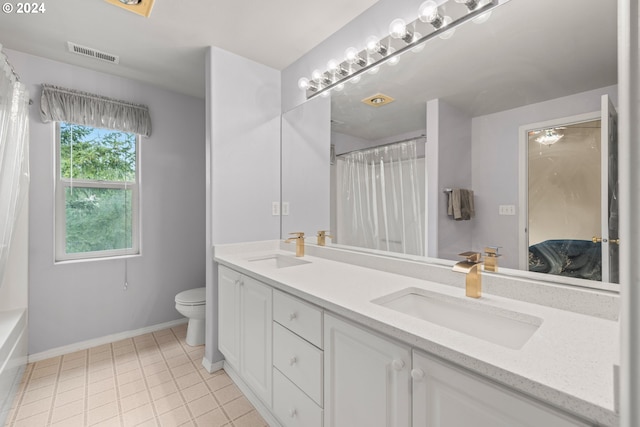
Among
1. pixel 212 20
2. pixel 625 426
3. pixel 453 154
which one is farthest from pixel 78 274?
pixel 625 426

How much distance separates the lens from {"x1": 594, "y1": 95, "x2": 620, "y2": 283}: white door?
0.89 meters

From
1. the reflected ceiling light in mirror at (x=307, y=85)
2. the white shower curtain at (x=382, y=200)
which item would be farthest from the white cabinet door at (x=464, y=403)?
the reflected ceiling light in mirror at (x=307, y=85)

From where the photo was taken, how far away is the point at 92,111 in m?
2.40

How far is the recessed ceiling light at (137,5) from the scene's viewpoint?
163 cm

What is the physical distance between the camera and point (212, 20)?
5.95ft

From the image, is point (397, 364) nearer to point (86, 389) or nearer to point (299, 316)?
point (299, 316)

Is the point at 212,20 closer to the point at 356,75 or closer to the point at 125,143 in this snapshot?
the point at 356,75

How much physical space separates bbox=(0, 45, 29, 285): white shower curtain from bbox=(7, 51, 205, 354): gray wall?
1.15 ft

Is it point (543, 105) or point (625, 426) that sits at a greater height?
point (543, 105)

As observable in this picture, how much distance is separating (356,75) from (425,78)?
1.60 feet

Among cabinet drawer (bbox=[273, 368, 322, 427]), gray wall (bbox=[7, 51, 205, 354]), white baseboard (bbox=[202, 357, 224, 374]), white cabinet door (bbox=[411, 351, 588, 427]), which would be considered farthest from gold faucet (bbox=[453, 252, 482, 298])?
gray wall (bbox=[7, 51, 205, 354])

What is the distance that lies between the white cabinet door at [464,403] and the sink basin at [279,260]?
1.27 metres

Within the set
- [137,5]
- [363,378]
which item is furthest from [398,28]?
[363,378]

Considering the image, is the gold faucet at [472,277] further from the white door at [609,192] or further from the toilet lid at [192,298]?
the toilet lid at [192,298]
